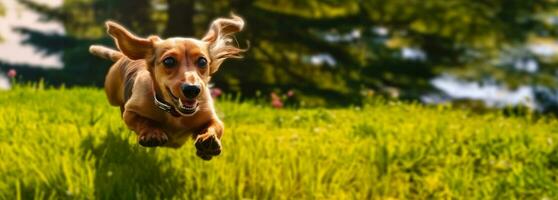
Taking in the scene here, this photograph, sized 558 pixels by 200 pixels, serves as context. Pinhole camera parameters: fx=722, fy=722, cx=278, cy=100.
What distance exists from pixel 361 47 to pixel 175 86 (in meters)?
14.4

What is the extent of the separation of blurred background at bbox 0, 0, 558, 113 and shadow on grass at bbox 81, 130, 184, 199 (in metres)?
8.19

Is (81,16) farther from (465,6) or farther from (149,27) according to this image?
(465,6)

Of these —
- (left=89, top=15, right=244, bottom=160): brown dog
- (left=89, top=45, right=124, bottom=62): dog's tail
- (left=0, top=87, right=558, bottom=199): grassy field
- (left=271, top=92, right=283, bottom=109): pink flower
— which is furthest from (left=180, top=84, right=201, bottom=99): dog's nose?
(left=271, top=92, right=283, bottom=109): pink flower

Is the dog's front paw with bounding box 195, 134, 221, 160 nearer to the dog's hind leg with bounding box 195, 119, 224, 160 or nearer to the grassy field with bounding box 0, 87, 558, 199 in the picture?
the dog's hind leg with bounding box 195, 119, 224, 160

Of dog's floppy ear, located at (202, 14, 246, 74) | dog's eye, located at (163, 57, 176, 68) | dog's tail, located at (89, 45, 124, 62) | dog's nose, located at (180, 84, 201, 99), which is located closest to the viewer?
dog's nose, located at (180, 84, 201, 99)

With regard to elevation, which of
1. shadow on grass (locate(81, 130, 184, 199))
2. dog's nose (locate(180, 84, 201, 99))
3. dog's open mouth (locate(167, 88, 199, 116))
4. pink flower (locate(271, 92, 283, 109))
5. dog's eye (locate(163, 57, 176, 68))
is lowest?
shadow on grass (locate(81, 130, 184, 199))

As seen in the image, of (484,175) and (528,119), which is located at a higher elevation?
(528,119)

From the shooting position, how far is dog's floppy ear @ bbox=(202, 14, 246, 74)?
5.63 feet

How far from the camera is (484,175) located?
6.79 m

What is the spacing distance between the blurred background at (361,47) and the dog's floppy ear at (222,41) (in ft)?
38.3

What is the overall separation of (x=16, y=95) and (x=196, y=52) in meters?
7.06

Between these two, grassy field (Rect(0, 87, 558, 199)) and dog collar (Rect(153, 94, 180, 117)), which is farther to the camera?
grassy field (Rect(0, 87, 558, 199))

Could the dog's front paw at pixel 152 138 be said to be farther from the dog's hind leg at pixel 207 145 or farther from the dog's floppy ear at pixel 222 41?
the dog's floppy ear at pixel 222 41

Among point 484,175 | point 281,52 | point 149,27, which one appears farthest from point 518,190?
Result: point 149,27
